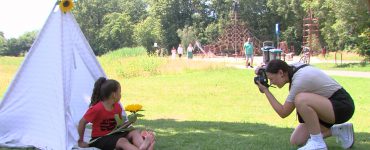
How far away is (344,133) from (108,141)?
2.32m

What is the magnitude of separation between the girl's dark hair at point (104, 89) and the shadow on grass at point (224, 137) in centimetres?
93

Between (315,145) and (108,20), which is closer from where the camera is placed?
(315,145)

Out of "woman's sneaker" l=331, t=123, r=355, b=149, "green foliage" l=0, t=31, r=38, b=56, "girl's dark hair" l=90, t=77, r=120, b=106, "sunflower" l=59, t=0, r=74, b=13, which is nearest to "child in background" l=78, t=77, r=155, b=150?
"girl's dark hair" l=90, t=77, r=120, b=106

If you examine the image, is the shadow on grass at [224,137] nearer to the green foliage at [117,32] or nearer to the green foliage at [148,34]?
the green foliage at [148,34]

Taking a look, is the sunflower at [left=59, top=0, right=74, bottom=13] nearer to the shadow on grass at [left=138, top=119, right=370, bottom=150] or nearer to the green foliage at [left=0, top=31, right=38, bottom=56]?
the shadow on grass at [left=138, top=119, right=370, bottom=150]

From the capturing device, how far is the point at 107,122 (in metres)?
4.31

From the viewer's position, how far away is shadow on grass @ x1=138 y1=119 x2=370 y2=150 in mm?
4820

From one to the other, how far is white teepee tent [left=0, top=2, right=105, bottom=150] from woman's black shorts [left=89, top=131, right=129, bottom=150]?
2.04ft

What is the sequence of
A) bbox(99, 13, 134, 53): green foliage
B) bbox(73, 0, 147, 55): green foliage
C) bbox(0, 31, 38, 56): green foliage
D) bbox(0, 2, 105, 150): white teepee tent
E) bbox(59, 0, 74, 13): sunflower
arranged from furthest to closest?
bbox(0, 31, 38, 56): green foliage < bbox(73, 0, 147, 55): green foliage < bbox(99, 13, 134, 53): green foliage < bbox(59, 0, 74, 13): sunflower < bbox(0, 2, 105, 150): white teepee tent

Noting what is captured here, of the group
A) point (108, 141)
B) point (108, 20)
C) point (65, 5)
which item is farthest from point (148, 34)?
point (108, 141)

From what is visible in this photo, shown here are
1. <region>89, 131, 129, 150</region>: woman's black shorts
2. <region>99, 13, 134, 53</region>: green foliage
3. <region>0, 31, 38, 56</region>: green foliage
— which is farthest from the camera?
<region>0, 31, 38, 56</region>: green foliage

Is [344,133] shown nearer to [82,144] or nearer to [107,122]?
[107,122]

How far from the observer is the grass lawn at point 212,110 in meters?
5.15

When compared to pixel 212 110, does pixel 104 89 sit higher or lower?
higher
